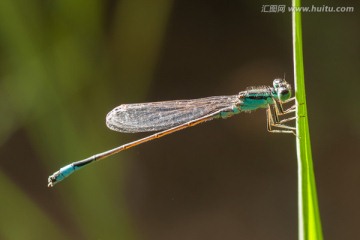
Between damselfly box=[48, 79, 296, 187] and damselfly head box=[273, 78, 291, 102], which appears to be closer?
damselfly head box=[273, 78, 291, 102]

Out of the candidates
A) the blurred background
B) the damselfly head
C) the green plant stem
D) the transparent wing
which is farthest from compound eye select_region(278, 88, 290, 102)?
the blurred background

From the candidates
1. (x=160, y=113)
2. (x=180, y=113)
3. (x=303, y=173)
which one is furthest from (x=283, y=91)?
(x=303, y=173)

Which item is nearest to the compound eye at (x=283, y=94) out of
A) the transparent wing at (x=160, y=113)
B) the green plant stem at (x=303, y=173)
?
the transparent wing at (x=160, y=113)

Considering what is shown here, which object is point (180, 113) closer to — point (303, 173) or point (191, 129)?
point (191, 129)

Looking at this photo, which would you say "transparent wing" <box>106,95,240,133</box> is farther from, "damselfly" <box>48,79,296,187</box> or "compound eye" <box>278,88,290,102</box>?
"compound eye" <box>278,88,290,102</box>

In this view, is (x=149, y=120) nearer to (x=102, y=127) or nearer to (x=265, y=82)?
(x=102, y=127)

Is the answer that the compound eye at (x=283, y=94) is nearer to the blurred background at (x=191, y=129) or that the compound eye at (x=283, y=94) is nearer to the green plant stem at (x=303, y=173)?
Answer: the green plant stem at (x=303, y=173)
